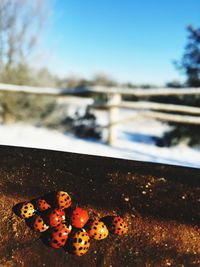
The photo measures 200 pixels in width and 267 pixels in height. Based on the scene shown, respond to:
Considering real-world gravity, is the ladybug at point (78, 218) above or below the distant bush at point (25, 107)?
above

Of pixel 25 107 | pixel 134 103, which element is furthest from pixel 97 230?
pixel 25 107

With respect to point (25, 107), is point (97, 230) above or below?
above

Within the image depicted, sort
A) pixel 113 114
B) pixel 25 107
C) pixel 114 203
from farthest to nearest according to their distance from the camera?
pixel 25 107 < pixel 113 114 < pixel 114 203

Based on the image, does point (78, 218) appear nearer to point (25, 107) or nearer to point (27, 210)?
point (27, 210)

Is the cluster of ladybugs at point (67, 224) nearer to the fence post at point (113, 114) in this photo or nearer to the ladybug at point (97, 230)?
the ladybug at point (97, 230)

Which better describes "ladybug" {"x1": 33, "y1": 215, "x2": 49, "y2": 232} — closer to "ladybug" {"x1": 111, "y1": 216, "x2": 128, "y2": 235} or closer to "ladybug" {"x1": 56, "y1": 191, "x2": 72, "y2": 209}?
"ladybug" {"x1": 56, "y1": 191, "x2": 72, "y2": 209}

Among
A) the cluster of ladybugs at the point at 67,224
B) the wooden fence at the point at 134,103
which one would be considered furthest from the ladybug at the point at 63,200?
the wooden fence at the point at 134,103

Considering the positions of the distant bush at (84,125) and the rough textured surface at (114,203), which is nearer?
the rough textured surface at (114,203)

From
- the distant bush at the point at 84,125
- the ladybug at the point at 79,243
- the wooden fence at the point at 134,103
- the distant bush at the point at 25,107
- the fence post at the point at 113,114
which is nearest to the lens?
the ladybug at the point at 79,243
